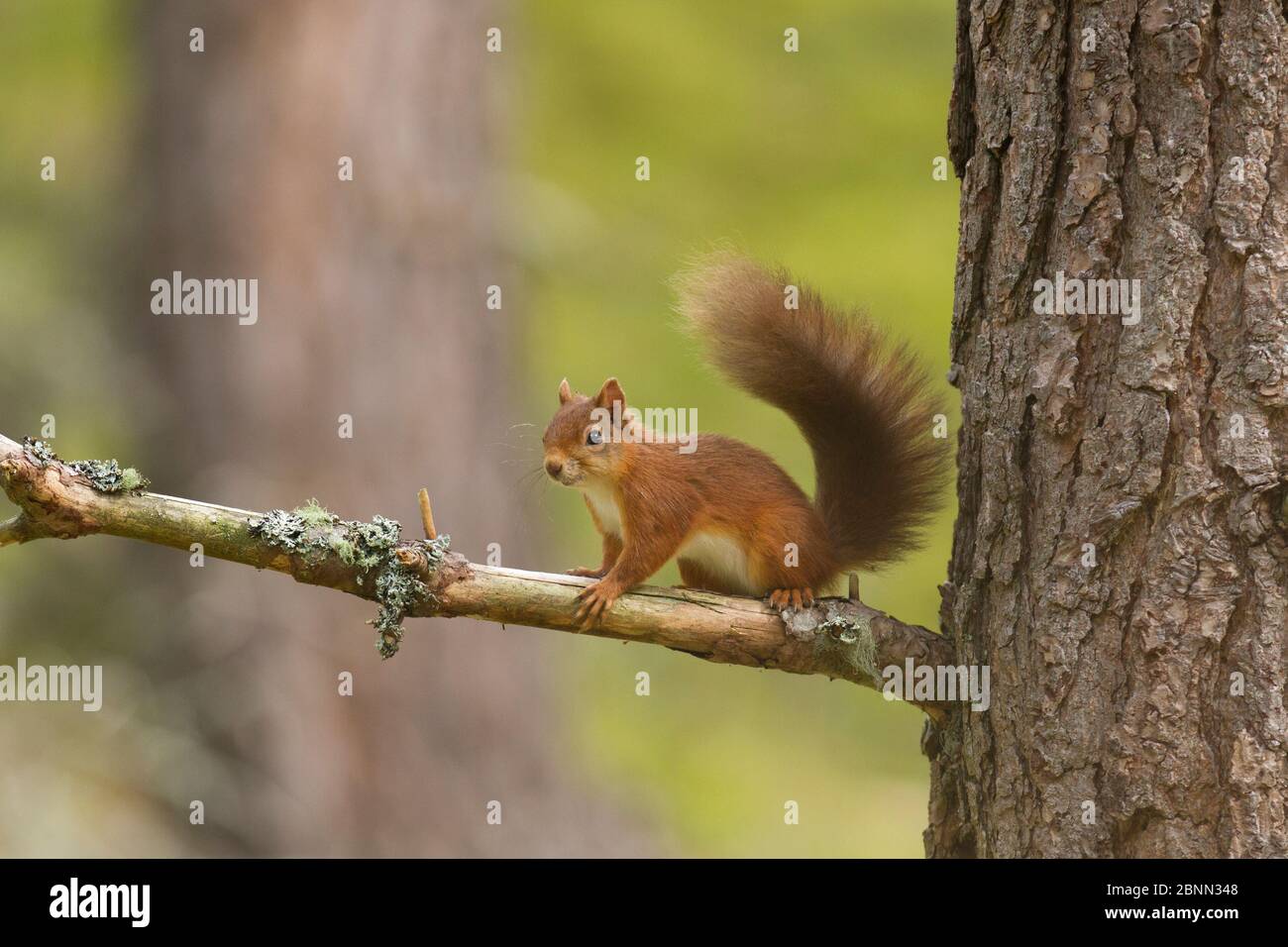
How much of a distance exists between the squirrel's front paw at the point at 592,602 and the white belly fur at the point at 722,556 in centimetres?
39

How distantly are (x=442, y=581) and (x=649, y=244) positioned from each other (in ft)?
16.9

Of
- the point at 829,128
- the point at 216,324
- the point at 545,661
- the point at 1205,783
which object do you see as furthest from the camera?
the point at 829,128

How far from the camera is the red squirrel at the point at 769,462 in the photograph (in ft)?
7.06

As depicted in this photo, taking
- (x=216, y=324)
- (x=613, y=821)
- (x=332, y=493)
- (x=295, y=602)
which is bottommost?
(x=613, y=821)

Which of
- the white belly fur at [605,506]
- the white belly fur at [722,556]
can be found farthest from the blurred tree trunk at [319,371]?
the white belly fur at [722,556]

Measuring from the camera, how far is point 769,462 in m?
2.50

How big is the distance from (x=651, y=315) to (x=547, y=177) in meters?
1.04

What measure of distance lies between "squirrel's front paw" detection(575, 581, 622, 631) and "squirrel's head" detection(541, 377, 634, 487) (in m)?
0.41

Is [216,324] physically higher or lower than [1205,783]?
higher

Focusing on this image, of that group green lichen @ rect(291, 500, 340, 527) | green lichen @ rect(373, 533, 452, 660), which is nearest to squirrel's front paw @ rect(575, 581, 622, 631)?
green lichen @ rect(373, 533, 452, 660)

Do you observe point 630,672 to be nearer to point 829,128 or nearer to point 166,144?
point 829,128

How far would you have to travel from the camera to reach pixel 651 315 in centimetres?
731

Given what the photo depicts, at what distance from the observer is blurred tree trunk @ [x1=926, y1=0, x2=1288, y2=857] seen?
167 centimetres

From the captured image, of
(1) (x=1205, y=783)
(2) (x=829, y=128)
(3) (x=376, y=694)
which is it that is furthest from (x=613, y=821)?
(1) (x=1205, y=783)
